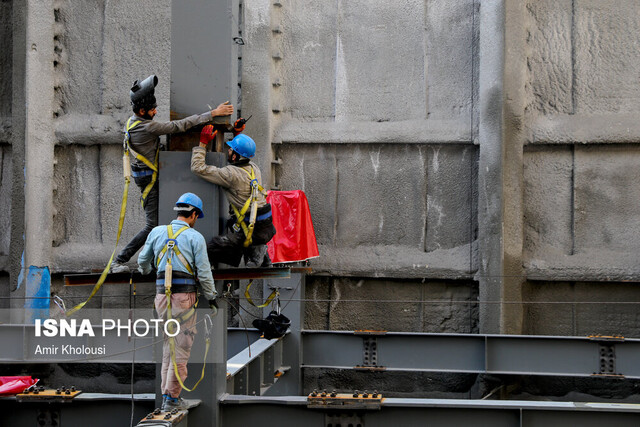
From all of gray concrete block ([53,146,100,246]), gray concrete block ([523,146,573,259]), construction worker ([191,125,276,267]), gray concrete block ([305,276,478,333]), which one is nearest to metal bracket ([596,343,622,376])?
gray concrete block ([523,146,573,259])

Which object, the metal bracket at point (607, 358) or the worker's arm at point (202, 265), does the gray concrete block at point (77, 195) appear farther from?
the metal bracket at point (607, 358)

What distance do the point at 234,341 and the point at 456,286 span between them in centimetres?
377

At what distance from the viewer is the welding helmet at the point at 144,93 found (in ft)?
21.2

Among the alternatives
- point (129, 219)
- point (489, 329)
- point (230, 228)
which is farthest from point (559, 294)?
point (129, 219)

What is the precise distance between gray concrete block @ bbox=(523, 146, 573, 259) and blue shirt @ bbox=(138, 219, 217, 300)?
6798mm

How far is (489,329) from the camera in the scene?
11.0 meters

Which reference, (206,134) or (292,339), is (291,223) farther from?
(206,134)

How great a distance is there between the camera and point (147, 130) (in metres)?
6.51

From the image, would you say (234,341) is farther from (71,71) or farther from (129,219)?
(71,71)

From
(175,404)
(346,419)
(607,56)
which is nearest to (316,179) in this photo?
(607,56)

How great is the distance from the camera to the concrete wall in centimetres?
1109

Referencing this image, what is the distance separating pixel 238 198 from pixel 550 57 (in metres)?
6.71

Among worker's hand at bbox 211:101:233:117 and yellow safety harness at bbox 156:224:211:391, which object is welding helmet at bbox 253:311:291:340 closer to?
yellow safety harness at bbox 156:224:211:391

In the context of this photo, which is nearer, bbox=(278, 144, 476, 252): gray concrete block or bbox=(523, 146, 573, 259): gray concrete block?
bbox=(523, 146, 573, 259): gray concrete block
